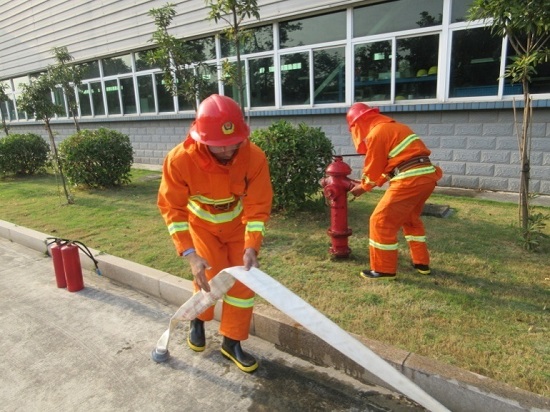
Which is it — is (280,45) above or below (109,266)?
above

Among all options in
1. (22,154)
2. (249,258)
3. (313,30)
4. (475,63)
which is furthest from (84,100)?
(249,258)

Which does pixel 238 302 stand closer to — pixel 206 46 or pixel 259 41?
pixel 259 41

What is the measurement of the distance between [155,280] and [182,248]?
169 centimetres

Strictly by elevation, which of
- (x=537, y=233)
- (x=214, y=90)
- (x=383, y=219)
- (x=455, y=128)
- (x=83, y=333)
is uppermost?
(x=214, y=90)

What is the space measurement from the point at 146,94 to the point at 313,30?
5.95 m

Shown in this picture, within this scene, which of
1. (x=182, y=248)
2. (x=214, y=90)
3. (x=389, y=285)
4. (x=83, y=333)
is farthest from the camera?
(x=214, y=90)

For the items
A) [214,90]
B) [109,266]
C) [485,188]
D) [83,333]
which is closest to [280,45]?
[214,90]

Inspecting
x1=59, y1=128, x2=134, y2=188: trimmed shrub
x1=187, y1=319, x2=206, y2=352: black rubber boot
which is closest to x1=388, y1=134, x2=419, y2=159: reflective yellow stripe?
x1=187, y1=319, x2=206, y2=352: black rubber boot

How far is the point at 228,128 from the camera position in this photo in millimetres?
2480

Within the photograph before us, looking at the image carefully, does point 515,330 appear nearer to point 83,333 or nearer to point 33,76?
point 83,333

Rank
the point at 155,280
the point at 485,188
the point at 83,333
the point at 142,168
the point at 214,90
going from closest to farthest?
1. the point at 83,333
2. the point at 155,280
3. the point at 485,188
4. the point at 214,90
5. the point at 142,168

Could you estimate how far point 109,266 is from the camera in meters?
4.70

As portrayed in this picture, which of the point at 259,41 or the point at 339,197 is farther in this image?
the point at 259,41

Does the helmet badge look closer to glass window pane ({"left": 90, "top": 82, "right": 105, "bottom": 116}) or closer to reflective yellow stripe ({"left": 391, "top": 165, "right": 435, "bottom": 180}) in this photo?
reflective yellow stripe ({"left": 391, "top": 165, "right": 435, "bottom": 180})
